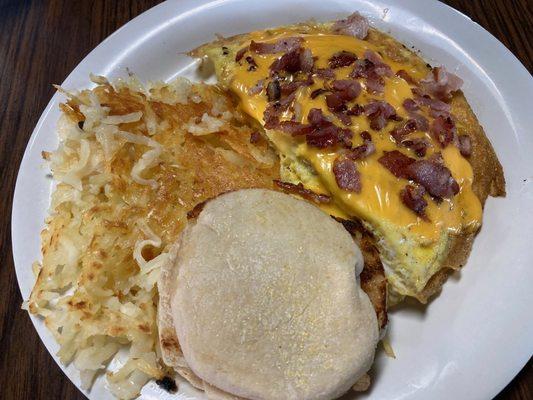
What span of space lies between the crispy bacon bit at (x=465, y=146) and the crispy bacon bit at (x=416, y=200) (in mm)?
440

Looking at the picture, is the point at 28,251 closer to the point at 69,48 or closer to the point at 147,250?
the point at 147,250

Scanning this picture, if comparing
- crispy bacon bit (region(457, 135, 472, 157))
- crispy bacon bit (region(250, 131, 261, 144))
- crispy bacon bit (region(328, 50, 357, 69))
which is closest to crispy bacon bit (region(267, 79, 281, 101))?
crispy bacon bit (region(250, 131, 261, 144))

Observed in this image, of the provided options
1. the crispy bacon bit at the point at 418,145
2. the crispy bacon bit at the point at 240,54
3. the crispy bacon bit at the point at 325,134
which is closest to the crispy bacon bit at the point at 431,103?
the crispy bacon bit at the point at 418,145

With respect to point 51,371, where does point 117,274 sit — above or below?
above

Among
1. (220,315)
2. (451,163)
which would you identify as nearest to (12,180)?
(220,315)

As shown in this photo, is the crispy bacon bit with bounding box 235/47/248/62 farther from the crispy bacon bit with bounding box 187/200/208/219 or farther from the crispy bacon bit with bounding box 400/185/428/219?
the crispy bacon bit with bounding box 400/185/428/219

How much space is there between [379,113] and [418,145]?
0.29 metres

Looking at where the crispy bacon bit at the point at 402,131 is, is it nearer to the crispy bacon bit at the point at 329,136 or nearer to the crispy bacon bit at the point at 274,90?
the crispy bacon bit at the point at 329,136

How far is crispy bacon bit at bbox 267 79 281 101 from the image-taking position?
298 centimetres

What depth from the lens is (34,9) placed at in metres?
4.23

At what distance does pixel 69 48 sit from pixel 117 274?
6.88ft

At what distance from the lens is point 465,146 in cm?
286

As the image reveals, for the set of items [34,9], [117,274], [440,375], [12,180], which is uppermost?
[34,9]

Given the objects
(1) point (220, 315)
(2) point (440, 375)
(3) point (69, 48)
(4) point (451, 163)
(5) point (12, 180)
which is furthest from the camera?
(3) point (69, 48)
